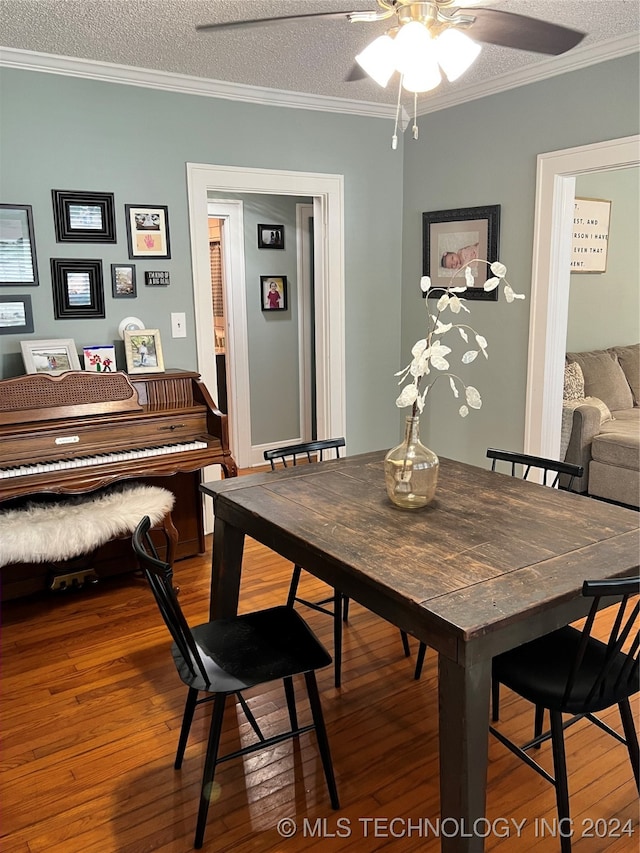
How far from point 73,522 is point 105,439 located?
467 mm

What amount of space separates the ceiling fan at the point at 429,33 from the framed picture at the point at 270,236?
3.41 meters

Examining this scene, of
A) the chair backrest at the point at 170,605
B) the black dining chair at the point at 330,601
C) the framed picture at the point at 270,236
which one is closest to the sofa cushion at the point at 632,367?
the framed picture at the point at 270,236

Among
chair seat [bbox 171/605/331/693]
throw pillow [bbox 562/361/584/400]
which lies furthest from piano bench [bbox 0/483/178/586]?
throw pillow [bbox 562/361/584/400]

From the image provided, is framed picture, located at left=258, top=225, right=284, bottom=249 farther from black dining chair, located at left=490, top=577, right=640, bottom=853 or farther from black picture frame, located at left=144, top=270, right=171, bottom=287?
black dining chair, located at left=490, top=577, right=640, bottom=853

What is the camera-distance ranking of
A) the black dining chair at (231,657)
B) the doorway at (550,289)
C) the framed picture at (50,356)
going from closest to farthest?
the black dining chair at (231,657) < the framed picture at (50,356) < the doorway at (550,289)

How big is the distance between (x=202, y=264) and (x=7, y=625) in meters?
2.12

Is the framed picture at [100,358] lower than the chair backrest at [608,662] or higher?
higher

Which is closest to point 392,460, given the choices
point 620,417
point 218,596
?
point 218,596

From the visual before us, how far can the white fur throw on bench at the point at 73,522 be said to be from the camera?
280 centimetres

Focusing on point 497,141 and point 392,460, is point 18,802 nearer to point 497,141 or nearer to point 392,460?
point 392,460

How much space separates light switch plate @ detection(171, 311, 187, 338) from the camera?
3.76 meters

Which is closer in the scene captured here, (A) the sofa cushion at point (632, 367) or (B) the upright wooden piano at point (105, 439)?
(B) the upright wooden piano at point (105, 439)

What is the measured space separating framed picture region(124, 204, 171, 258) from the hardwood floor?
79.1 inches

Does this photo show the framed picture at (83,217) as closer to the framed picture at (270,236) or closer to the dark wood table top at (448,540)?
the dark wood table top at (448,540)
